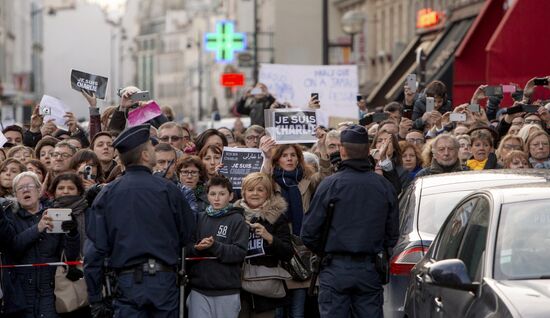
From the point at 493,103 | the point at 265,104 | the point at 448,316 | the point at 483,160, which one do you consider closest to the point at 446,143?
the point at 483,160

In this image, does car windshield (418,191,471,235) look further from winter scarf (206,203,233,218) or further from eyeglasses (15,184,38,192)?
eyeglasses (15,184,38,192)

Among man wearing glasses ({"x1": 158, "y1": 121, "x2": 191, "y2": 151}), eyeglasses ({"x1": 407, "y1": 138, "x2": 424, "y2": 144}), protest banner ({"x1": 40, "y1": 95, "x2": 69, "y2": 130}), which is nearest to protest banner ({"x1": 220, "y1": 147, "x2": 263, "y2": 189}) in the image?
man wearing glasses ({"x1": 158, "y1": 121, "x2": 191, "y2": 151})

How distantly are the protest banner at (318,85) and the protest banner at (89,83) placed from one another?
269 inches

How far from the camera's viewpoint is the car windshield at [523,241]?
7695mm

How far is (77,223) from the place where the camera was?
11406 mm

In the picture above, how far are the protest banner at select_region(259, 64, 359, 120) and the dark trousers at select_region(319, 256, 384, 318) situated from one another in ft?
39.0

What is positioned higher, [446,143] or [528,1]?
[528,1]

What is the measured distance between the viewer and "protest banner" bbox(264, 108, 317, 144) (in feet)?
45.8

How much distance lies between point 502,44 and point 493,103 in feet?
16.5

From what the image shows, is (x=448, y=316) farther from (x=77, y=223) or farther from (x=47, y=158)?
(x=47, y=158)

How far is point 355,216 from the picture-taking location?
34.1 ft

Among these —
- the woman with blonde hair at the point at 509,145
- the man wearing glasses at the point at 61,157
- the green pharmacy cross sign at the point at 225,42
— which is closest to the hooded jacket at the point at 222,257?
the man wearing glasses at the point at 61,157

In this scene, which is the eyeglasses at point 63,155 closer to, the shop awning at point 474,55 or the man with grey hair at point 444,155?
the man with grey hair at point 444,155

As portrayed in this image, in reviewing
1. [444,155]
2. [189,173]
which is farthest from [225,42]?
[189,173]
